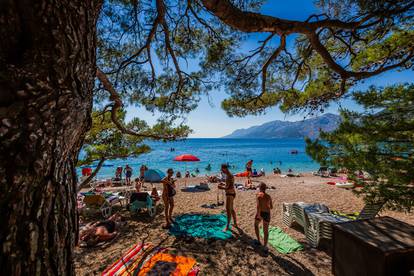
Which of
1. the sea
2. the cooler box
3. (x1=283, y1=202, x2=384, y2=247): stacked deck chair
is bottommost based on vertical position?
the sea

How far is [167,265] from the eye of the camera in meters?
3.31

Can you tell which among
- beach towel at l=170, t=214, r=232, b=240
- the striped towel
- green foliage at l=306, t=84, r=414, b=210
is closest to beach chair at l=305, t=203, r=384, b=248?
beach towel at l=170, t=214, r=232, b=240

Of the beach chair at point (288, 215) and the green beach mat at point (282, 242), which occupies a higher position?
the beach chair at point (288, 215)

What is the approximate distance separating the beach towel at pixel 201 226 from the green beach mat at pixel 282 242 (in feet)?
3.48

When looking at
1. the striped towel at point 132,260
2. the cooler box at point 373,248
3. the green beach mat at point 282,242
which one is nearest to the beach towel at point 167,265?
the striped towel at point 132,260

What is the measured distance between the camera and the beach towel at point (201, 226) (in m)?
4.70

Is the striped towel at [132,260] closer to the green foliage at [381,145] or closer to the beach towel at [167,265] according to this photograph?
the beach towel at [167,265]

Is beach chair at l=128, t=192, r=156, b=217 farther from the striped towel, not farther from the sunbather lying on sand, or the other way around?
the striped towel

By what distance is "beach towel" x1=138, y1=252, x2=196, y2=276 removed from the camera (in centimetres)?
312

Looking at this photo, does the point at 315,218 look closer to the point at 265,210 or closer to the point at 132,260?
the point at 265,210

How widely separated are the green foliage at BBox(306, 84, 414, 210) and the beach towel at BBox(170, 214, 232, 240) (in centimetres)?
333

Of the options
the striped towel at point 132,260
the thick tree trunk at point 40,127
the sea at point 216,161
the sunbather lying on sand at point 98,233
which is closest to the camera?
the thick tree trunk at point 40,127

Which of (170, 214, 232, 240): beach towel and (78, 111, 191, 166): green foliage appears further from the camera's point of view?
(78, 111, 191, 166): green foliage

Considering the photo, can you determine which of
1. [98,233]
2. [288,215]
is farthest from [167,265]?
[288,215]
